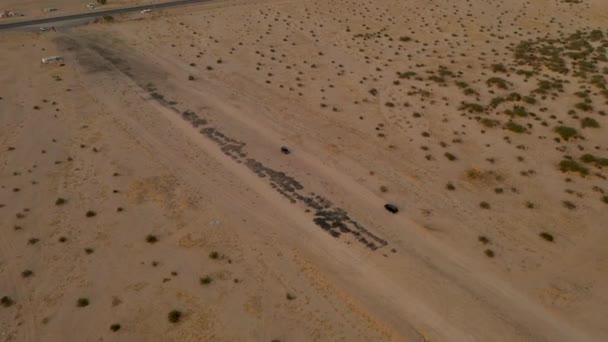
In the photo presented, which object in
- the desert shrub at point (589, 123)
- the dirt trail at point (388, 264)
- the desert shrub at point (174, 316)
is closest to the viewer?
the desert shrub at point (174, 316)

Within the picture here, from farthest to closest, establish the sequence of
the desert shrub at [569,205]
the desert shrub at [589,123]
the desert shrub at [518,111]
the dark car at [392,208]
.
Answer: the desert shrub at [518,111] < the desert shrub at [589,123] < the desert shrub at [569,205] < the dark car at [392,208]

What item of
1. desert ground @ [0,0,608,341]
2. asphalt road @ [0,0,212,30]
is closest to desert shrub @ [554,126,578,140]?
desert ground @ [0,0,608,341]

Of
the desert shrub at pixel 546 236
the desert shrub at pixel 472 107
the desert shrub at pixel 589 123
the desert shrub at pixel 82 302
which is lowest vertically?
the desert shrub at pixel 82 302

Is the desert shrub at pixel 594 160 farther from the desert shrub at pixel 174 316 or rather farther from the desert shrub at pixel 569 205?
the desert shrub at pixel 174 316

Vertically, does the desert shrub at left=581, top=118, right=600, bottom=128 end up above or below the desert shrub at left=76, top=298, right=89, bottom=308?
above

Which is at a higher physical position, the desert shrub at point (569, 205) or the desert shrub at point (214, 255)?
the desert shrub at point (569, 205)

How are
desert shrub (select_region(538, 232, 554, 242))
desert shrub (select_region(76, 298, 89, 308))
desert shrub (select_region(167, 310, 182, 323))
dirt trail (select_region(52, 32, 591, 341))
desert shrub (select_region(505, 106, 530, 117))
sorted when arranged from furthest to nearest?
desert shrub (select_region(505, 106, 530, 117)), desert shrub (select_region(538, 232, 554, 242)), desert shrub (select_region(76, 298, 89, 308)), dirt trail (select_region(52, 32, 591, 341)), desert shrub (select_region(167, 310, 182, 323))

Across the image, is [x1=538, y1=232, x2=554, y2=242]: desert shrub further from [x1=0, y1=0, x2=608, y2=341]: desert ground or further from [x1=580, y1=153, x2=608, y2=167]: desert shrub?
[x1=580, y1=153, x2=608, y2=167]: desert shrub

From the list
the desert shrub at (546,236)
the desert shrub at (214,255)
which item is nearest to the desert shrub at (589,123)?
the desert shrub at (546,236)
